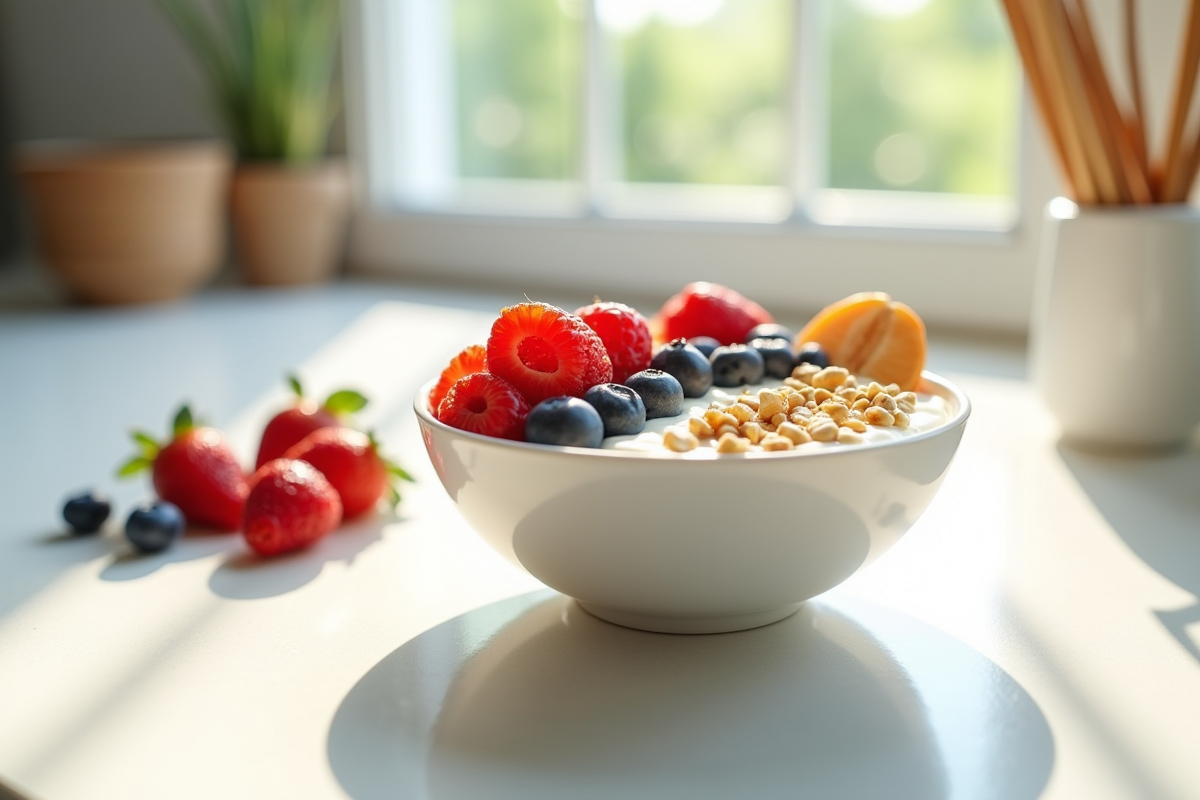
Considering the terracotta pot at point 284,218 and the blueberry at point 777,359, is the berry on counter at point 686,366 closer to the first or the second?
the blueberry at point 777,359

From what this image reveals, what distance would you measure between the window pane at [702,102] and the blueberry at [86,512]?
17.3 feet

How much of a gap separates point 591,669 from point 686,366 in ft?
0.63

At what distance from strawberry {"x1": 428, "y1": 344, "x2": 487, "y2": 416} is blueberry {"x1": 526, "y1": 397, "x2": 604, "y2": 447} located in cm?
10

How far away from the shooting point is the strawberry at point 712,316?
87 cm

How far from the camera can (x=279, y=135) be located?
2416 mm

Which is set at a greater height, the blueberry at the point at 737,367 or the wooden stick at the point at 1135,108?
the wooden stick at the point at 1135,108

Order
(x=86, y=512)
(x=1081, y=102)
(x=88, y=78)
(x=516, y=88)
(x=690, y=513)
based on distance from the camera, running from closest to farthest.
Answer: (x=690, y=513) < (x=86, y=512) < (x=1081, y=102) < (x=88, y=78) < (x=516, y=88)

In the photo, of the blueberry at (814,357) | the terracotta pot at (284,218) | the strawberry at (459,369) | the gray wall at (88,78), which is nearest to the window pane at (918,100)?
the gray wall at (88,78)

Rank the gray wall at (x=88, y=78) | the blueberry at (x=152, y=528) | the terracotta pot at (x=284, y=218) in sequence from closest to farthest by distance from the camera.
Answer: the blueberry at (x=152, y=528) → the terracotta pot at (x=284, y=218) → the gray wall at (x=88, y=78)

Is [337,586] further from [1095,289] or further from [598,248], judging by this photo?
[598,248]

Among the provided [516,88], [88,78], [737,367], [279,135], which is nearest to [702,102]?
[516,88]

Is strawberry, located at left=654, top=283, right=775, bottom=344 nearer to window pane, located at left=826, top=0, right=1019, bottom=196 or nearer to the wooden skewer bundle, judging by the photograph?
the wooden skewer bundle

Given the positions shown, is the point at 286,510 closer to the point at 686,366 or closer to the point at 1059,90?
the point at 686,366

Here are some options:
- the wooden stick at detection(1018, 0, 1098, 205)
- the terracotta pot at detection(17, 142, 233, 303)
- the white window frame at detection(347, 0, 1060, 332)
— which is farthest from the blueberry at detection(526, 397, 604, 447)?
the terracotta pot at detection(17, 142, 233, 303)
